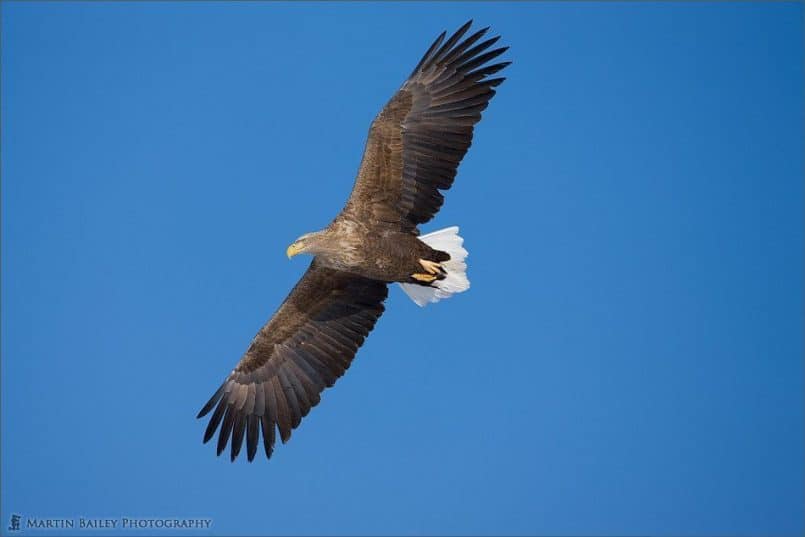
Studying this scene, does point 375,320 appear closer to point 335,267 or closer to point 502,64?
point 335,267

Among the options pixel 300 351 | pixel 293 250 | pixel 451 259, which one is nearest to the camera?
pixel 293 250

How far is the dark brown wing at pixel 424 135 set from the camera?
1095cm

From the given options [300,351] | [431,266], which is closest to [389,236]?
[431,266]

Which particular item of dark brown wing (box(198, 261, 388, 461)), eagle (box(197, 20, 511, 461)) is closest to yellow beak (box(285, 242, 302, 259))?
eagle (box(197, 20, 511, 461))

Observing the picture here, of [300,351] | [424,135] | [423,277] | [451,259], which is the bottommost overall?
[300,351]

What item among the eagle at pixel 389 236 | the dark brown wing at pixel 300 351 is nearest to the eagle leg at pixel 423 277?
the eagle at pixel 389 236

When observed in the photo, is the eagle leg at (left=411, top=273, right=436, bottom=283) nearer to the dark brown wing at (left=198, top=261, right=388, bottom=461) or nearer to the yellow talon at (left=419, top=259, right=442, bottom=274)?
the yellow talon at (left=419, top=259, right=442, bottom=274)

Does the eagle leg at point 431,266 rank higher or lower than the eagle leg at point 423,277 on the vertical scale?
higher

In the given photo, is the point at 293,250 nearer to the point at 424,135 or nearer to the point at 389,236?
the point at 389,236

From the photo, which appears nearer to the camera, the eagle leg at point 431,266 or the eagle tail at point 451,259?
the eagle leg at point 431,266

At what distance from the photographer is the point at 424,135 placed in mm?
11031

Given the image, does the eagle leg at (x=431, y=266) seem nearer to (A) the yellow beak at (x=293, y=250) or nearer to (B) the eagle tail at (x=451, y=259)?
(B) the eagle tail at (x=451, y=259)

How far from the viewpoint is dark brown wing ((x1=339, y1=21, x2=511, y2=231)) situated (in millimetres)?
10953

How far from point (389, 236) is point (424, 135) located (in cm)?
103
